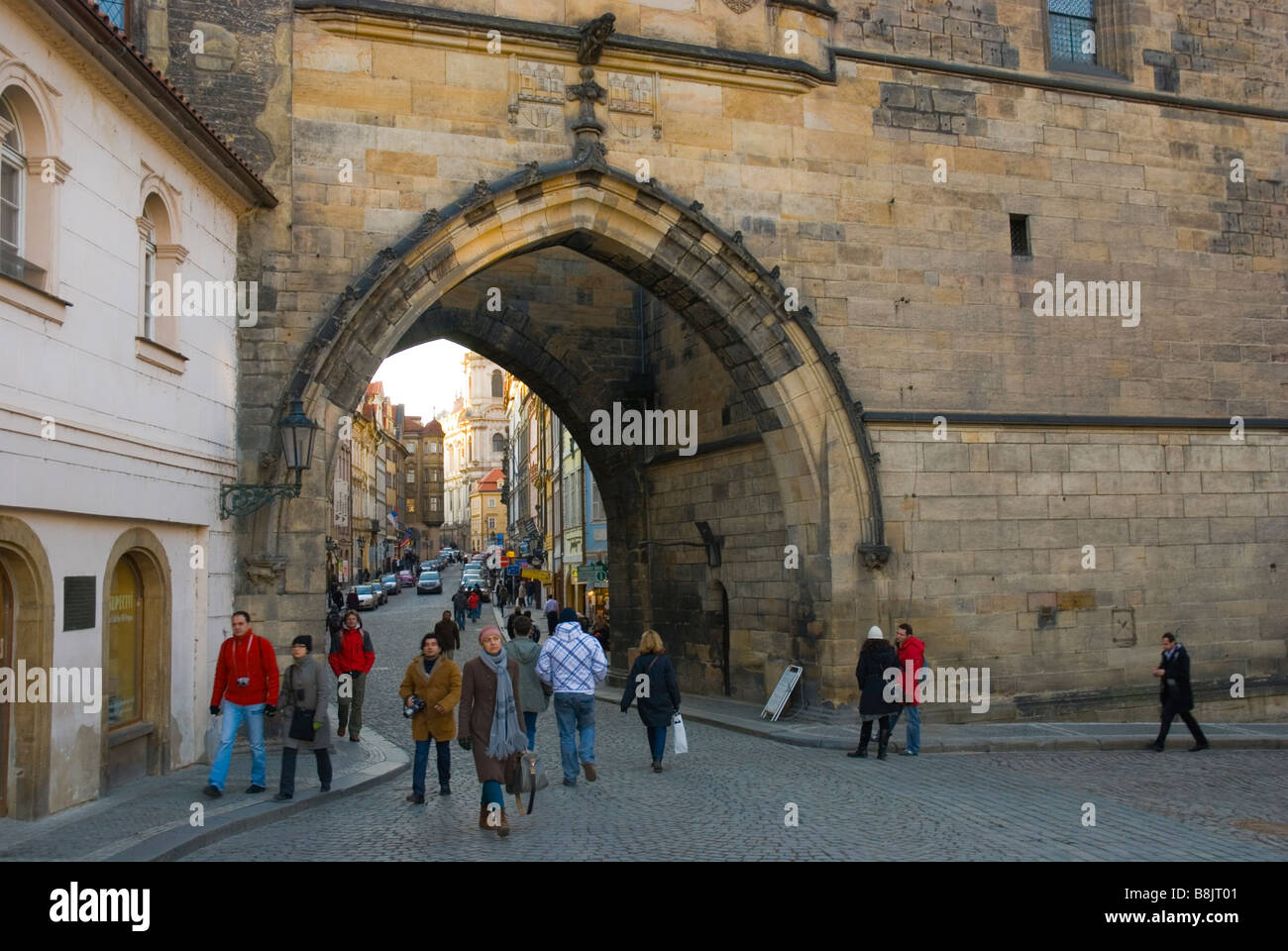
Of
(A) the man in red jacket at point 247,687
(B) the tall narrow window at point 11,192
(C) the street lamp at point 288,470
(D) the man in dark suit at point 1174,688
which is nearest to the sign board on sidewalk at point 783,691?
(D) the man in dark suit at point 1174,688

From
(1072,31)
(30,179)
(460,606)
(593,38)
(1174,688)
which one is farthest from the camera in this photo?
(460,606)

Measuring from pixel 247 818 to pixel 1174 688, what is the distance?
9414 mm

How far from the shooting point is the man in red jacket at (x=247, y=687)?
367 inches

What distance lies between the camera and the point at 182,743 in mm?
10531

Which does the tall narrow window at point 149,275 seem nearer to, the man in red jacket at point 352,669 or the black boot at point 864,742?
the man in red jacket at point 352,669

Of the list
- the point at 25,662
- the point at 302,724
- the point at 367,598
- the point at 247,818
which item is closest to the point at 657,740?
the point at 302,724

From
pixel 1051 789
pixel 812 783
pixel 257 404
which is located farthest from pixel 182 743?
pixel 1051 789

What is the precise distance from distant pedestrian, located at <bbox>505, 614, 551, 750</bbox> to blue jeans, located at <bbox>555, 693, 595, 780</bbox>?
7.2 inches

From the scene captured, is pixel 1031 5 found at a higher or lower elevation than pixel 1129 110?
higher

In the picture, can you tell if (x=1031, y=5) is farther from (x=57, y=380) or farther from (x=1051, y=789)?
(x=57, y=380)

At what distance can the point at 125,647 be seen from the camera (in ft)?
32.1

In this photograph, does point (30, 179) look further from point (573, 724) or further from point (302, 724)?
point (573, 724)

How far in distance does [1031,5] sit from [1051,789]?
1068cm

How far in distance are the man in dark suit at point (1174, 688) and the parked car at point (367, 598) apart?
34927 mm
